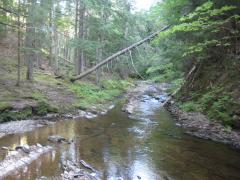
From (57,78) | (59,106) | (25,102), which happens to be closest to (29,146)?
(25,102)

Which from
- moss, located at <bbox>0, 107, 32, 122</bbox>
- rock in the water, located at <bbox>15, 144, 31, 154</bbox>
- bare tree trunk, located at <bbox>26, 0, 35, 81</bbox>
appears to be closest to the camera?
rock in the water, located at <bbox>15, 144, 31, 154</bbox>

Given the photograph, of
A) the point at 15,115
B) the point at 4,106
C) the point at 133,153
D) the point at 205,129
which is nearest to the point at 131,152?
the point at 133,153

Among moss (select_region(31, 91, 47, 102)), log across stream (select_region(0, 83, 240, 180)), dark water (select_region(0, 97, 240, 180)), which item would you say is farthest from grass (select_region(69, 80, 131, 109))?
dark water (select_region(0, 97, 240, 180))

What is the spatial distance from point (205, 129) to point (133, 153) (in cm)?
379

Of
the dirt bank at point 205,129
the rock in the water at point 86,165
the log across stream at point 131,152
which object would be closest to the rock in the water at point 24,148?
the log across stream at point 131,152

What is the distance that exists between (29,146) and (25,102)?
15.0ft

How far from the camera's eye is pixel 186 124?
469 inches

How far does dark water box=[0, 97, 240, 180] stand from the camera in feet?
22.2

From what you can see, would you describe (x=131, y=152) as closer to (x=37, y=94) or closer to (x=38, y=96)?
(x=38, y=96)

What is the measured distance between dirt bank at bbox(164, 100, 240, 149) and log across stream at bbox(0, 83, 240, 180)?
1.26 feet

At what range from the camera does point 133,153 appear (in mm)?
8328

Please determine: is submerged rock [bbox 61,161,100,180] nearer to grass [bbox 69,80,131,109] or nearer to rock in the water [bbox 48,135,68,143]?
rock in the water [bbox 48,135,68,143]

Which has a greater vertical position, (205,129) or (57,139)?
(205,129)

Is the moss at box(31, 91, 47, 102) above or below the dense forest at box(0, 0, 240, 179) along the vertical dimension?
below
